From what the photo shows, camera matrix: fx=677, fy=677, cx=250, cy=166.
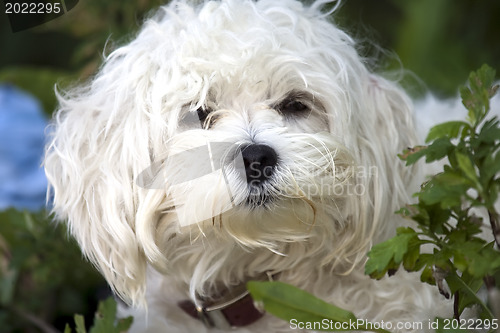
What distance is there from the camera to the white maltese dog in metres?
1.35

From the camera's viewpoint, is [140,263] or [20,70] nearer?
[140,263]

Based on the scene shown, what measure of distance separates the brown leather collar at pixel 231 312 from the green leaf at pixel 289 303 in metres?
0.51

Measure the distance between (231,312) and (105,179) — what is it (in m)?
0.43

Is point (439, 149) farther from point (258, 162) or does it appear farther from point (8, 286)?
point (8, 286)

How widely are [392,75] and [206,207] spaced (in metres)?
0.90

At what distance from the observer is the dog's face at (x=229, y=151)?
1345 mm

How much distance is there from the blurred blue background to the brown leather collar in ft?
1.72

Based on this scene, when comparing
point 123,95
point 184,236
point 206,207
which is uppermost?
point 123,95

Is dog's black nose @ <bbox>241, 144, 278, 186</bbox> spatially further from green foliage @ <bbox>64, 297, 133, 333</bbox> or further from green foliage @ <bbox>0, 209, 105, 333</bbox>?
green foliage @ <bbox>0, 209, 105, 333</bbox>

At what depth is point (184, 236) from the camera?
1452mm

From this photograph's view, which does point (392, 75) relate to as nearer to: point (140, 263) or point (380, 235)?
point (380, 235)

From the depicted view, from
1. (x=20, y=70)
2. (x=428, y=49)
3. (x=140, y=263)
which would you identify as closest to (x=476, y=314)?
(x=140, y=263)

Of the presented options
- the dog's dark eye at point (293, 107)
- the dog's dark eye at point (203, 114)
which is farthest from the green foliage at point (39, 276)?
the dog's dark eye at point (293, 107)

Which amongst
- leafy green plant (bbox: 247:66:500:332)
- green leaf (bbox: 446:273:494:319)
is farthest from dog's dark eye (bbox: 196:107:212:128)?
green leaf (bbox: 446:273:494:319)
